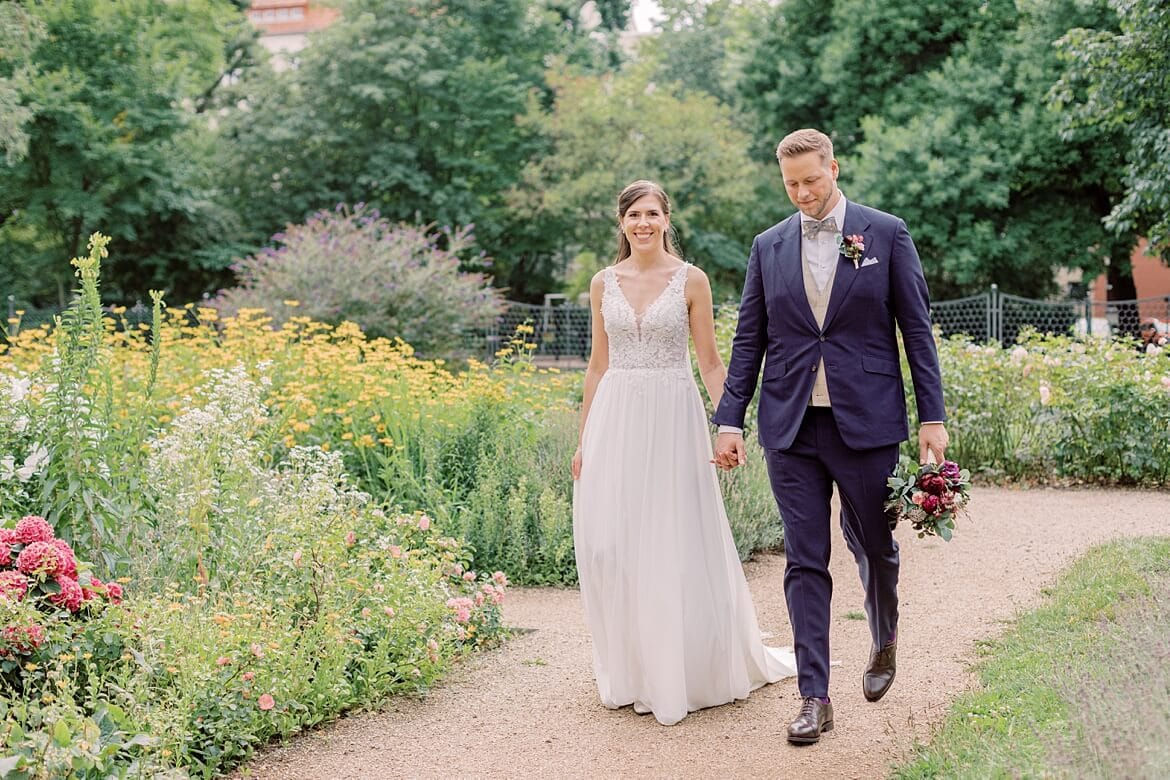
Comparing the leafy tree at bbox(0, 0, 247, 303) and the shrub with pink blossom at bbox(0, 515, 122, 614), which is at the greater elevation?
the leafy tree at bbox(0, 0, 247, 303)

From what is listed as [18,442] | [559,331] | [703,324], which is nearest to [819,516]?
[703,324]

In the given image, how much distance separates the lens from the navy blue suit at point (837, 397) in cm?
405

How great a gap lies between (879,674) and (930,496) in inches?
32.2

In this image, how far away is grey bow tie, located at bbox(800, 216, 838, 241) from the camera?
415 centimetres

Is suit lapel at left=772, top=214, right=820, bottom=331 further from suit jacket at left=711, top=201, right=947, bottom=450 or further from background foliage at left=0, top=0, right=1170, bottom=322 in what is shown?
background foliage at left=0, top=0, right=1170, bottom=322

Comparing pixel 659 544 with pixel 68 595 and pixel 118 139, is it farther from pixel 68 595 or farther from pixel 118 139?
pixel 118 139

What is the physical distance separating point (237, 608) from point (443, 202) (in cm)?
2393

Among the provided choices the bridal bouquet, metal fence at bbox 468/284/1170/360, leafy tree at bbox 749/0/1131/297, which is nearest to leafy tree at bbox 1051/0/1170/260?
metal fence at bbox 468/284/1170/360

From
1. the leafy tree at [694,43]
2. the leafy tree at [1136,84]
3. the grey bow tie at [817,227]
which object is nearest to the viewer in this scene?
the grey bow tie at [817,227]

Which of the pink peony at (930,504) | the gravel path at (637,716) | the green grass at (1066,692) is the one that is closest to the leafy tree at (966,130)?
the gravel path at (637,716)

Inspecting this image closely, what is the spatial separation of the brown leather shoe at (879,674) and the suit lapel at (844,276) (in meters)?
1.28

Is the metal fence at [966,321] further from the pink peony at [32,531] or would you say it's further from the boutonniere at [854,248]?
the boutonniere at [854,248]

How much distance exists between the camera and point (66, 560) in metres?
4.08

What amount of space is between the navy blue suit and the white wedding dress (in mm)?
500
